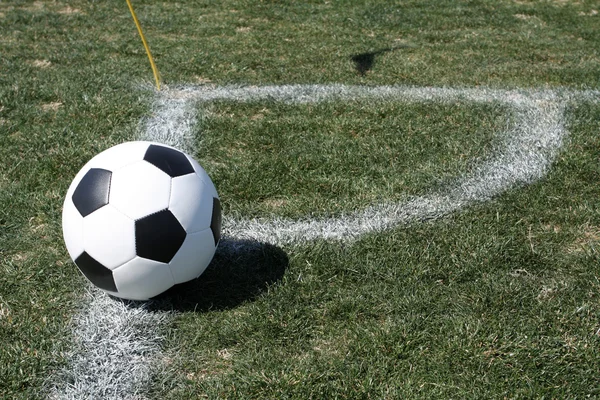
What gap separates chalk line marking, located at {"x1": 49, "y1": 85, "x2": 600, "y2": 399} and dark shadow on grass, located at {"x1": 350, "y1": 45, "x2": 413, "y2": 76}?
0.53 m

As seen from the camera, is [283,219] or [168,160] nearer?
[168,160]

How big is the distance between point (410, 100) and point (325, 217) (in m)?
2.12

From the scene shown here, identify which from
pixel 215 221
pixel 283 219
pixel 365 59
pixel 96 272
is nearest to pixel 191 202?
pixel 215 221

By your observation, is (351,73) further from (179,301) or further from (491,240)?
(179,301)

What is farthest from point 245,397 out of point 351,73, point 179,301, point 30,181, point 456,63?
point 456,63

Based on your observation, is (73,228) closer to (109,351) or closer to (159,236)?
(159,236)

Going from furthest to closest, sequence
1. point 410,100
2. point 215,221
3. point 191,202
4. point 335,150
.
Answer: point 410,100 < point 335,150 < point 215,221 < point 191,202

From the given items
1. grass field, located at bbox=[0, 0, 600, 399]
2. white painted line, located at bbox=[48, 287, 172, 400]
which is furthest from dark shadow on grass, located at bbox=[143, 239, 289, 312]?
white painted line, located at bbox=[48, 287, 172, 400]

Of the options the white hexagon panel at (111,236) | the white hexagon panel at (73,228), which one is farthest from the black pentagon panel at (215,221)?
the white hexagon panel at (73,228)

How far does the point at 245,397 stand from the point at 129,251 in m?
0.88

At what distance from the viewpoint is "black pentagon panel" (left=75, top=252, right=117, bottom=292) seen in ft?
9.47

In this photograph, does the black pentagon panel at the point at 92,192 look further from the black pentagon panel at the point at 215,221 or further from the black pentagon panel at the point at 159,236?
the black pentagon panel at the point at 215,221

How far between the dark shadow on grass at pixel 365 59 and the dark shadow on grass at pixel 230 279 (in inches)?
124

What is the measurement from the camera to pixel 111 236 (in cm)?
283
